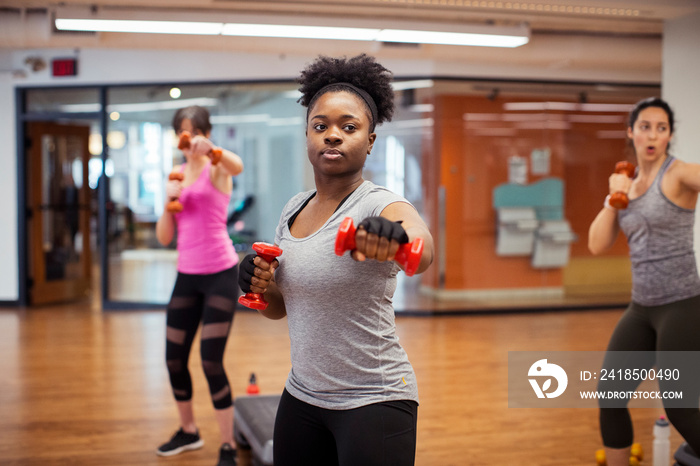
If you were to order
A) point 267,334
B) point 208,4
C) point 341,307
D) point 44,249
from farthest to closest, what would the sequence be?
point 44,249
point 267,334
point 208,4
point 341,307

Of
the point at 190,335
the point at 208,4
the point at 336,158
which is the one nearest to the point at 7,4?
the point at 208,4

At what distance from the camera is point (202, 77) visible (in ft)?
23.3

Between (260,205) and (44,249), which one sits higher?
(260,205)

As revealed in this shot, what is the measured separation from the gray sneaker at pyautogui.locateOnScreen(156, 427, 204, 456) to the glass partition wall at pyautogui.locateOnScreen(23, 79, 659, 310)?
3853 millimetres

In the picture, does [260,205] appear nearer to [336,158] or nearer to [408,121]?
[408,121]

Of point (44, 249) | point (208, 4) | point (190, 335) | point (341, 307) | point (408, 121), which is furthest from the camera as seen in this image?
point (44, 249)

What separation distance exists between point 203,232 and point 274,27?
282cm

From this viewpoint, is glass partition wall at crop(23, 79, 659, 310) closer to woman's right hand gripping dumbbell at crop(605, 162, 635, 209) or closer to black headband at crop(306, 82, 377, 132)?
woman's right hand gripping dumbbell at crop(605, 162, 635, 209)

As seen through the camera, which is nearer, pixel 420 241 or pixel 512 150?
pixel 420 241

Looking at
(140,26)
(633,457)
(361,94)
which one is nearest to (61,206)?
(140,26)

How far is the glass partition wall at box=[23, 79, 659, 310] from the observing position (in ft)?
23.6

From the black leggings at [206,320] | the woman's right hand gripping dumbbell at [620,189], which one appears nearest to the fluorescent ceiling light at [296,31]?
the black leggings at [206,320]

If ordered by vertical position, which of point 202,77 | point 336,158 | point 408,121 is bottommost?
point 336,158

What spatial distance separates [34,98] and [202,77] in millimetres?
1961
